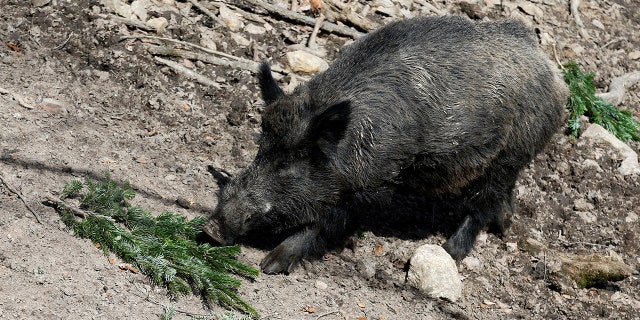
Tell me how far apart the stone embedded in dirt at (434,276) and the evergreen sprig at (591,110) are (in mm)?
2968

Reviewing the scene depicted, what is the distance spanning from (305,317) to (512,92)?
7.82 feet

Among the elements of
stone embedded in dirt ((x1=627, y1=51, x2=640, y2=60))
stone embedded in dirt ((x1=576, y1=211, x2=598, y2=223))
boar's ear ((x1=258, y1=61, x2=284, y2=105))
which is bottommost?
stone embedded in dirt ((x1=576, y1=211, x2=598, y2=223))

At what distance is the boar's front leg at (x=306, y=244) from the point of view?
5.52m

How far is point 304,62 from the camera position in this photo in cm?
753

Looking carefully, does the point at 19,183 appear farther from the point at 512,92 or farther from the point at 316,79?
the point at 512,92

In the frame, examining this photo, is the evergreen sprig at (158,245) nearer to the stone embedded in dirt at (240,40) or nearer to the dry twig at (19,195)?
the dry twig at (19,195)

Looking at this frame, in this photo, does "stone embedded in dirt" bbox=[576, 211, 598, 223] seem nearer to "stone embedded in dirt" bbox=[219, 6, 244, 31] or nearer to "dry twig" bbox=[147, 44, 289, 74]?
"dry twig" bbox=[147, 44, 289, 74]

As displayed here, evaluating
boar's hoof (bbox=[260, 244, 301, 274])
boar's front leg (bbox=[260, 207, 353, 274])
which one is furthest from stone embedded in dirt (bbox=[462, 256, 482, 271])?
boar's hoof (bbox=[260, 244, 301, 274])

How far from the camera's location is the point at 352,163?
215 inches

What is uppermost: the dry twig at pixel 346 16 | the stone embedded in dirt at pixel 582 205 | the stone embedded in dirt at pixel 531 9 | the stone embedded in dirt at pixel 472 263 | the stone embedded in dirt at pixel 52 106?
the stone embedded in dirt at pixel 531 9

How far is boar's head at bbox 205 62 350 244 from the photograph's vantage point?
5.31 m

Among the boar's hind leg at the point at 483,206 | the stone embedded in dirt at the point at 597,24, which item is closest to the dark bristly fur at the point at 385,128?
the boar's hind leg at the point at 483,206

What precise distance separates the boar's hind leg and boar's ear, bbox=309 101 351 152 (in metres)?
1.61

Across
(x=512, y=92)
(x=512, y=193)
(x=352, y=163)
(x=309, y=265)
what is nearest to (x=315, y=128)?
(x=352, y=163)
